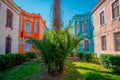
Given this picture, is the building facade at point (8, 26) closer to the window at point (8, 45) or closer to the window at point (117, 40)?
the window at point (8, 45)

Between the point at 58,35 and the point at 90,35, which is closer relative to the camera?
the point at 58,35

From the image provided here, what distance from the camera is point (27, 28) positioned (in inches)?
1096

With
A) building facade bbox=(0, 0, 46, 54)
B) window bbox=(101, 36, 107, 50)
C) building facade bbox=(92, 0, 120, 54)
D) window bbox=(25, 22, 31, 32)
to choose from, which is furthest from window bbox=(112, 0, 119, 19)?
window bbox=(25, 22, 31, 32)

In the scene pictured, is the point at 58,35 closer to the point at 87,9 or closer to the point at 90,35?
the point at 90,35

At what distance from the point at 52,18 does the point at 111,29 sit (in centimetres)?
→ 688

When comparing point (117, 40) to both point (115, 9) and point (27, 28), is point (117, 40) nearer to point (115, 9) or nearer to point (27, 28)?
point (115, 9)

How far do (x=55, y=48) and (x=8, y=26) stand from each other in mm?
9285

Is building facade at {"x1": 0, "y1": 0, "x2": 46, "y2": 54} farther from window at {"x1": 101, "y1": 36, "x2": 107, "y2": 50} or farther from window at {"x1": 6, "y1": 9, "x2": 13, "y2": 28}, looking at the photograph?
window at {"x1": 101, "y1": 36, "x2": 107, "y2": 50}

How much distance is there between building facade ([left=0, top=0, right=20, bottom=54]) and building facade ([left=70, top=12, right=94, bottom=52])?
11.0 metres

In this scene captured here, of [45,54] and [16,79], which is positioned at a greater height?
[45,54]

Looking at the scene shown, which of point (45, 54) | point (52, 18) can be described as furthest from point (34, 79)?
point (52, 18)

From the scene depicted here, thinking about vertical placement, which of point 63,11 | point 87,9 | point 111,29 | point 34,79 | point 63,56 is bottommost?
point 34,79

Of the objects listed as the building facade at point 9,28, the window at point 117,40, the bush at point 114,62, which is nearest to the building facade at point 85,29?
the window at point 117,40

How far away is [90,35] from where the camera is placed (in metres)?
24.9
